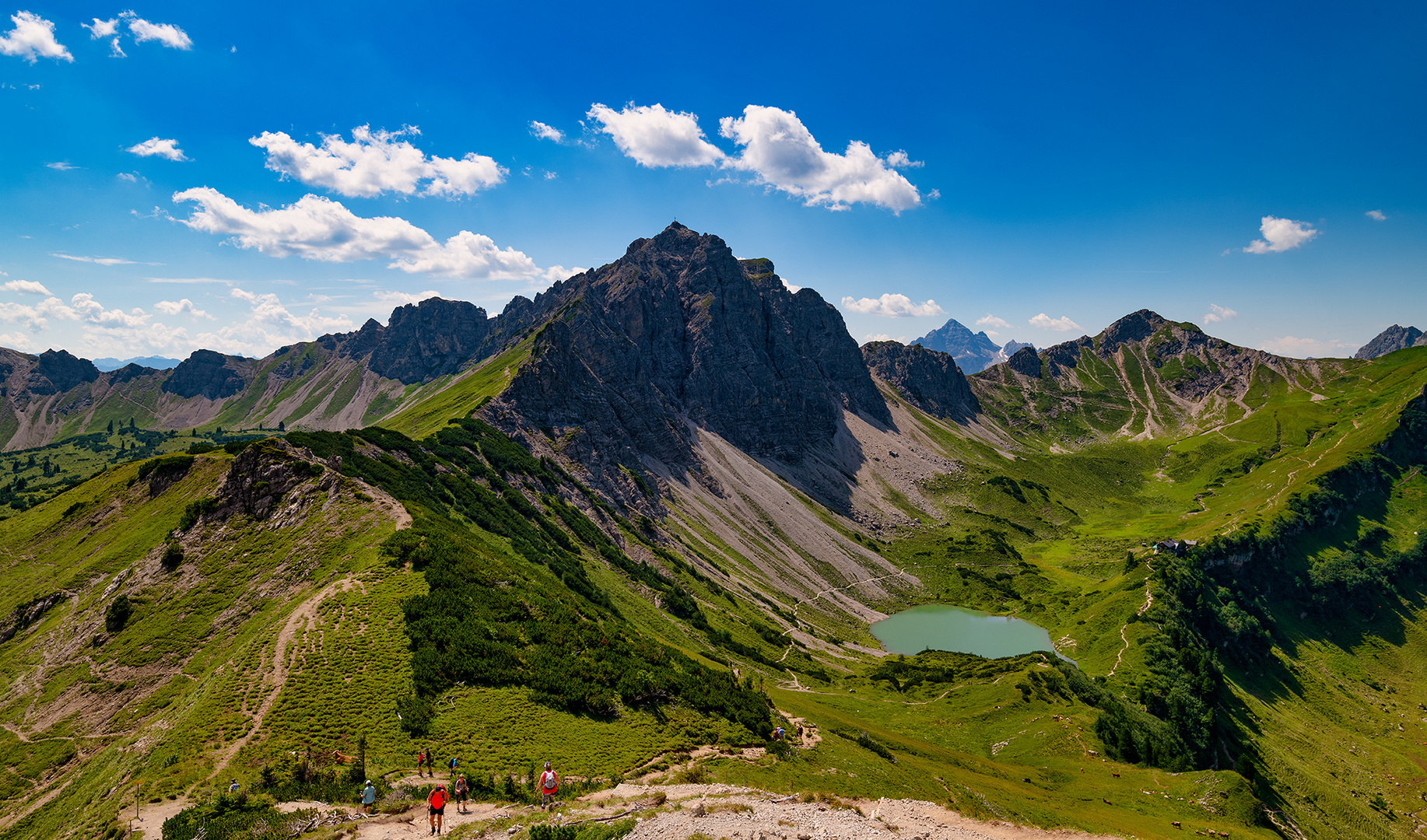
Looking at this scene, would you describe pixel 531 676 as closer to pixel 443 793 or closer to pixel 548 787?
pixel 548 787

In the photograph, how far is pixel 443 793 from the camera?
1013 inches

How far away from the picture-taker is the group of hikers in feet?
84.6

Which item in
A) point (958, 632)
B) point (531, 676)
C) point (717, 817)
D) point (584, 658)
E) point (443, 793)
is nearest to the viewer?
point (443, 793)

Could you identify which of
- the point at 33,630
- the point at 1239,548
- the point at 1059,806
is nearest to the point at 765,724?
the point at 1059,806

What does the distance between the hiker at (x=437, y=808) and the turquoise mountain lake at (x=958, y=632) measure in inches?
5387

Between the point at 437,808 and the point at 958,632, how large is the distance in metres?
162

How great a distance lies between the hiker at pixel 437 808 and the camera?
25641 millimetres

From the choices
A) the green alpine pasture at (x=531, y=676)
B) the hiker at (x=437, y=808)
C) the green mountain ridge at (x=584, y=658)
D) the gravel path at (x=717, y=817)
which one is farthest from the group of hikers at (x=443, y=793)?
the green mountain ridge at (x=584, y=658)

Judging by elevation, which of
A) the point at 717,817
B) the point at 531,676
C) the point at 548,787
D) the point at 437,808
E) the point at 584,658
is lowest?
the point at 717,817

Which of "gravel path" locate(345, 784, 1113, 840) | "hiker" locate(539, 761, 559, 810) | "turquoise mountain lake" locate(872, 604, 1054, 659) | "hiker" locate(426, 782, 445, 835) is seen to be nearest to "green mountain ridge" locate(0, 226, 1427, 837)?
"gravel path" locate(345, 784, 1113, 840)

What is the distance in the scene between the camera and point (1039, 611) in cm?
16700

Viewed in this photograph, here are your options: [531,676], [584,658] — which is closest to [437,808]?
[531,676]

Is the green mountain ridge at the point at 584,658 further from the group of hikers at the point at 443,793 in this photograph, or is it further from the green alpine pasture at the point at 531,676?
the group of hikers at the point at 443,793

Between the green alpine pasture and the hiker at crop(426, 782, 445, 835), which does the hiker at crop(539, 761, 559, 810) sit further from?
the hiker at crop(426, 782, 445, 835)
